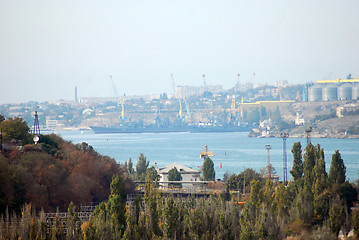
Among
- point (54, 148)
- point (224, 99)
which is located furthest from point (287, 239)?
point (224, 99)

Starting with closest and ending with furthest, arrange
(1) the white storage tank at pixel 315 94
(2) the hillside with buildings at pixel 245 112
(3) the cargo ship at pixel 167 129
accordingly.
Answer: (2) the hillside with buildings at pixel 245 112 → (3) the cargo ship at pixel 167 129 → (1) the white storage tank at pixel 315 94

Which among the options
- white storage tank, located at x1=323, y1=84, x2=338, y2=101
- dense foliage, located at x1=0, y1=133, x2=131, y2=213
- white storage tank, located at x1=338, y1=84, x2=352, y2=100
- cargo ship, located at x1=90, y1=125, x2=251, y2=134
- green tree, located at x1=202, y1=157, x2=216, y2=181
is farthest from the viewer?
white storage tank, located at x1=323, y1=84, x2=338, y2=101

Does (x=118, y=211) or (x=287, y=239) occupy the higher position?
(x=118, y=211)

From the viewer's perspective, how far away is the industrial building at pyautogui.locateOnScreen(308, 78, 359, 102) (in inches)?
3103

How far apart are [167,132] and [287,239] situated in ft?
201

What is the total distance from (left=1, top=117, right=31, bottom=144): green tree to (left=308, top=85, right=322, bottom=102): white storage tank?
6988 centimetres

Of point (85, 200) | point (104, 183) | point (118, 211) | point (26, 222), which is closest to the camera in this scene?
point (26, 222)

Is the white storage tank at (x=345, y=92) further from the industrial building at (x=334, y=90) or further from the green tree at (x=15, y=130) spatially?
the green tree at (x=15, y=130)

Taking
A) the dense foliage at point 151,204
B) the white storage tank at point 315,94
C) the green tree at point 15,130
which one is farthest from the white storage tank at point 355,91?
the green tree at point 15,130

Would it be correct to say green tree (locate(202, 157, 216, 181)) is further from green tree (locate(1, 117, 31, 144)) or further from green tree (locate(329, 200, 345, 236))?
green tree (locate(329, 200, 345, 236))

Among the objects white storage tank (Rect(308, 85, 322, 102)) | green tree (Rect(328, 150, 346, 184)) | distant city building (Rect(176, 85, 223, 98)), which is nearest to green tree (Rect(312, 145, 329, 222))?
green tree (Rect(328, 150, 346, 184))

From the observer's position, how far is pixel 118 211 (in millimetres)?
9281

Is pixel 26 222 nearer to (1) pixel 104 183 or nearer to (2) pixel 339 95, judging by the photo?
(1) pixel 104 183

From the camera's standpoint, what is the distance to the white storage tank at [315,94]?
81.9 meters
